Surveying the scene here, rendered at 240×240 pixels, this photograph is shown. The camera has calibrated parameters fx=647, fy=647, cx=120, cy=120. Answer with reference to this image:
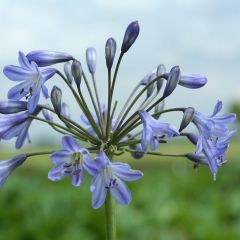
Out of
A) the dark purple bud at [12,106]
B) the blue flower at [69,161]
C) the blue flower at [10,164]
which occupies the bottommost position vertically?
the blue flower at [10,164]

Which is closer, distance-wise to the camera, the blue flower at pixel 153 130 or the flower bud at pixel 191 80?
the blue flower at pixel 153 130

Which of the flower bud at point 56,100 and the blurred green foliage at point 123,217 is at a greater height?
the flower bud at point 56,100

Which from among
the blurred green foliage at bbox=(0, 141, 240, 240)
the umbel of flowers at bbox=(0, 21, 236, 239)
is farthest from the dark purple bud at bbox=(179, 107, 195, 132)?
the blurred green foliage at bbox=(0, 141, 240, 240)

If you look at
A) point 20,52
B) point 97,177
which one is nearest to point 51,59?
point 20,52

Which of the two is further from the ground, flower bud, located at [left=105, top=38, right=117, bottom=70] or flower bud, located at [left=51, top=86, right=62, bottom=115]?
flower bud, located at [left=105, top=38, right=117, bottom=70]

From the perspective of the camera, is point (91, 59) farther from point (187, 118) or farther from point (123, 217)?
point (123, 217)

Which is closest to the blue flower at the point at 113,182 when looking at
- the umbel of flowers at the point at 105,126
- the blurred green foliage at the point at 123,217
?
the umbel of flowers at the point at 105,126

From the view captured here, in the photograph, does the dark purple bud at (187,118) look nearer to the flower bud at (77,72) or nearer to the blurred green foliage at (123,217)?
the flower bud at (77,72)

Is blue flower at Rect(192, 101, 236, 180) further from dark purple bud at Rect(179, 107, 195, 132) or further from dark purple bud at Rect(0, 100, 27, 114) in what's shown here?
dark purple bud at Rect(0, 100, 27, 114)

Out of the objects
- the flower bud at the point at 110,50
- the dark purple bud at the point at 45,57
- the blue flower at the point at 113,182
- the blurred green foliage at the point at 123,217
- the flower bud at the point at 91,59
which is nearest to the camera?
the blue flower at the point at 113,182
